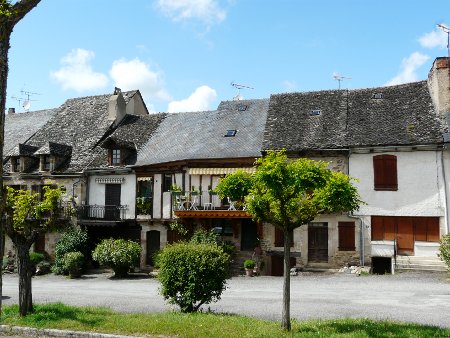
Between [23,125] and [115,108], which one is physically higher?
[115,108]

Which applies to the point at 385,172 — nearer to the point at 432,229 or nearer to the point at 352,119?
the point at 432,229

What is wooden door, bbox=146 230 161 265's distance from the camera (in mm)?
27203

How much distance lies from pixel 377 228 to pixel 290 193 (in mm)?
13956

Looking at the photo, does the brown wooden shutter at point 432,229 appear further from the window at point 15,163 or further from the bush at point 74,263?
the window at point 15,163

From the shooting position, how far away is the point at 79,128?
32312 mm

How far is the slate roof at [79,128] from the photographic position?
97.5ft

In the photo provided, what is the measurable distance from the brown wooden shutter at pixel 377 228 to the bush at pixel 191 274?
498 inches

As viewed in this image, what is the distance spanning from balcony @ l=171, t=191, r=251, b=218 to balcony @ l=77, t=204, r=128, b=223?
12.5 ft

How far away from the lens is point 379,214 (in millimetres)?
23500

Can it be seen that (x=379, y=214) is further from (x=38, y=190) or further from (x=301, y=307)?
(x=38, y=190)

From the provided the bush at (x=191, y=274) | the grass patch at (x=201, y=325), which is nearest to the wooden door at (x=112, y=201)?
the grass patch at (x=201, y=325)

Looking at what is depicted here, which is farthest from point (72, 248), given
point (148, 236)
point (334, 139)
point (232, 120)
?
point (334, 139)

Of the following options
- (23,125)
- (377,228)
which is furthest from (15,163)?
(377,228)

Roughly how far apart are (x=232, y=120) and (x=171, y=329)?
→ 63.6 feet
